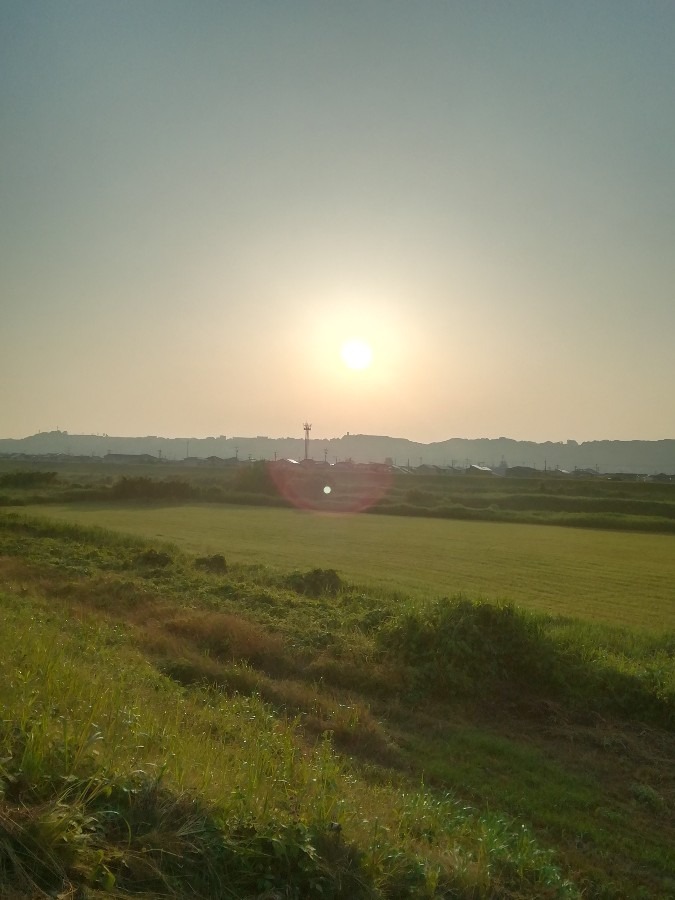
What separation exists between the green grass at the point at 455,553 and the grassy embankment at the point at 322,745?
149 inches

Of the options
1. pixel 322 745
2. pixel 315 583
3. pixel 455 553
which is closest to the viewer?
pixel 322 745

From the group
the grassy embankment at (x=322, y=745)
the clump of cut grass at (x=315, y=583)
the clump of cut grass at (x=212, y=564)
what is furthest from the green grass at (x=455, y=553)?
the grassy embankment at (x=322, y=745)

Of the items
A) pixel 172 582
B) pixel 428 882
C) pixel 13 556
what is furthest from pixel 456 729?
pixel 13 556

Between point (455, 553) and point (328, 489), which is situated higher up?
point (328, 489)

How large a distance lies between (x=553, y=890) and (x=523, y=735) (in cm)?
493

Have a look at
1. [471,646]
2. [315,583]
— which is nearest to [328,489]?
[315,583]

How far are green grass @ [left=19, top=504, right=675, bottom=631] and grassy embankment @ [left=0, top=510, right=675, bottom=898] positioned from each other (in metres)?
3.79

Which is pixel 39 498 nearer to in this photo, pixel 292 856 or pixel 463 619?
pixel 463 619

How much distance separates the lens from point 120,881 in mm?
3604

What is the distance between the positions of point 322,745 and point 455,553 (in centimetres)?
2062

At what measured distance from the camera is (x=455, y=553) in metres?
27.2

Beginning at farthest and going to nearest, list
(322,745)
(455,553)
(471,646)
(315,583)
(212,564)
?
(455,553) → (212,564) → (315,583) → (471,646) → (322,745)

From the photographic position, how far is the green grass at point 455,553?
61.0ft

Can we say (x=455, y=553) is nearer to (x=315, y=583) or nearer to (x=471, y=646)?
(x=315, y=583)
